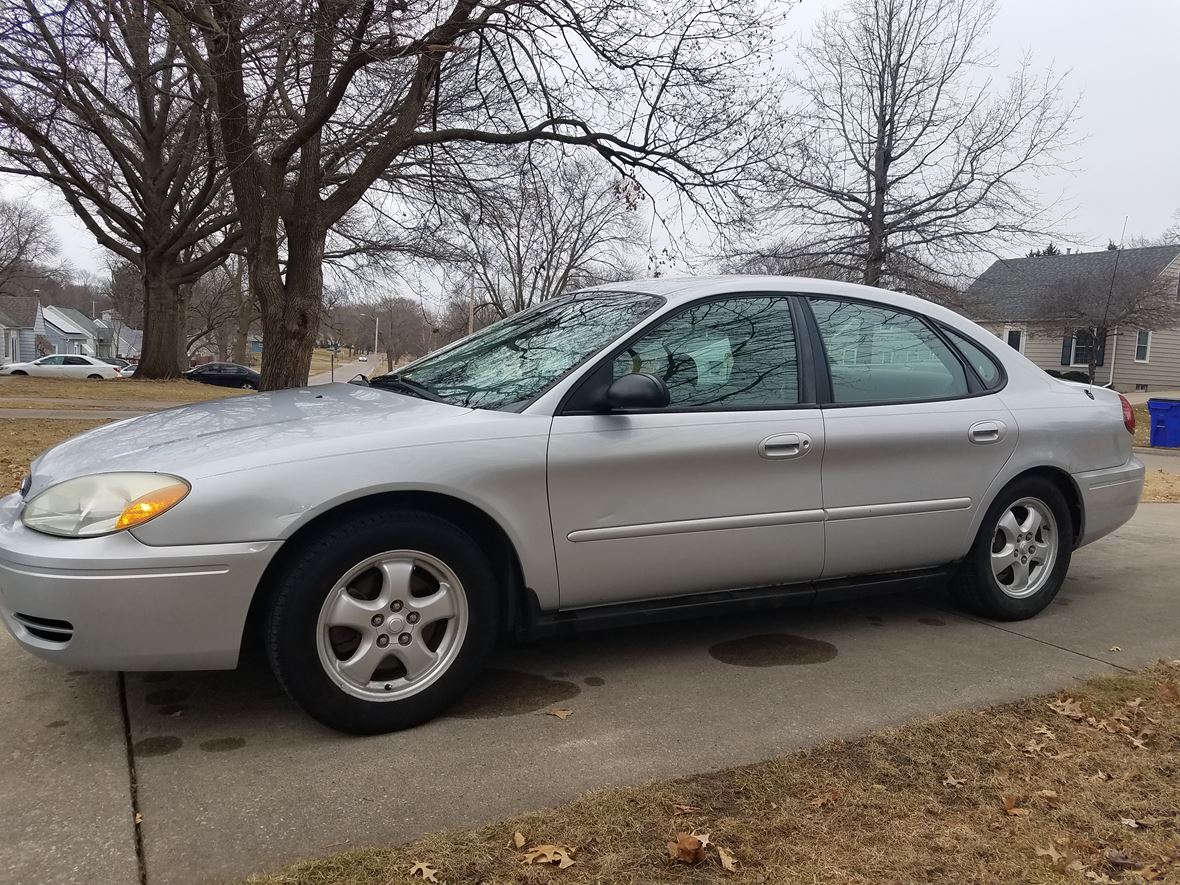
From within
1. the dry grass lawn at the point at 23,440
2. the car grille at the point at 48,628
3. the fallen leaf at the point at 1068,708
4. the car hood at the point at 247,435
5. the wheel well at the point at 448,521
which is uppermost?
the car hood at the point at 247,435

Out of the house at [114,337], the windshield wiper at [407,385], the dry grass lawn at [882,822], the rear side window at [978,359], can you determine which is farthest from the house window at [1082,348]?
the house at [114,337]

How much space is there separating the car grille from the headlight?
0.25 m

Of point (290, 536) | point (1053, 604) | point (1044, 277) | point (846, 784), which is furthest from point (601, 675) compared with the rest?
point (1044, 277)

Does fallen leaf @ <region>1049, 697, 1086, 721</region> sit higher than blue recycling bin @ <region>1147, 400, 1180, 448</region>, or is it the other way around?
blue recycling bin @ <region>1147, 400, 1180, 448</region>

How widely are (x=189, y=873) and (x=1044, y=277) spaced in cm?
3631

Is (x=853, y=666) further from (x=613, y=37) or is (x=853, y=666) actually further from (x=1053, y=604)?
(x=613, y=37)

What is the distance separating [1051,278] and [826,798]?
34.0 metres

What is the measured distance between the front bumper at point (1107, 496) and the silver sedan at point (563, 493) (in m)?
0.02

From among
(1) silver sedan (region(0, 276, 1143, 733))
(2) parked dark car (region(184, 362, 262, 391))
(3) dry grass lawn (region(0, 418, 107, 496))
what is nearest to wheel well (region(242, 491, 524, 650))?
(1) silver sedan (region(0, 276, 1143, 733))

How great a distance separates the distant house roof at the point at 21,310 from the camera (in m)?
62.0

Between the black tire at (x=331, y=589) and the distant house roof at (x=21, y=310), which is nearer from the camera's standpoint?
the black tire at (x=331, y=589)

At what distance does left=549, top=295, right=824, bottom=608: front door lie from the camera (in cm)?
310

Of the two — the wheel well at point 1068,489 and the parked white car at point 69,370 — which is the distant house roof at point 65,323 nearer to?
the parked white car at point 69,370

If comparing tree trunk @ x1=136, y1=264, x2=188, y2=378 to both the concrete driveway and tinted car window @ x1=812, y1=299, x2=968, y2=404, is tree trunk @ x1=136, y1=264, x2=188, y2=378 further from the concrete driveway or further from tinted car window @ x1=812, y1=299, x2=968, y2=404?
tinted car window @ x1=812, y1=299, x2=968, y2=404
